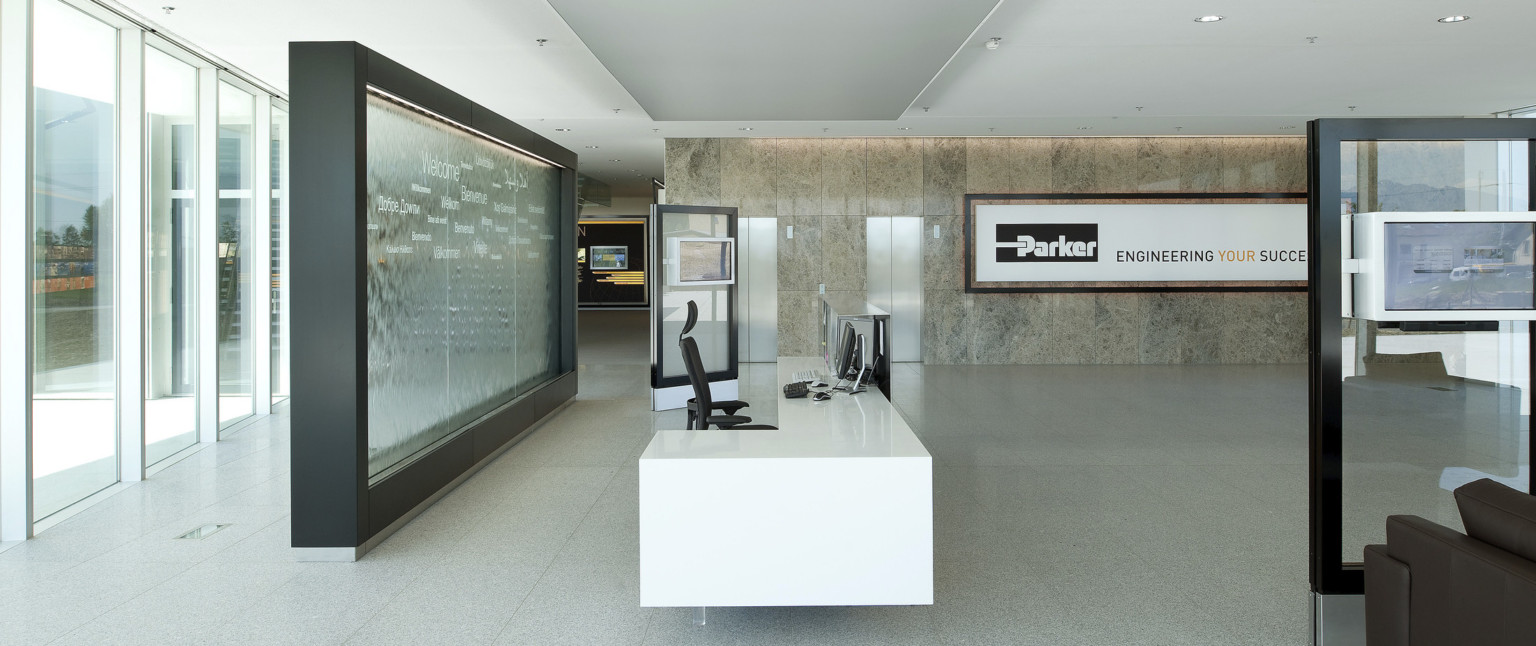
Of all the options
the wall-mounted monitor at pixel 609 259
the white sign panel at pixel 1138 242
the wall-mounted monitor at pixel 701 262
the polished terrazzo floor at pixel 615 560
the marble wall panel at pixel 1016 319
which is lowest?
the polished terrazzo floor at pixel 615 560

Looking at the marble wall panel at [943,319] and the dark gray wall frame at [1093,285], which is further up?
the dark gray wall frame at [1093,285]

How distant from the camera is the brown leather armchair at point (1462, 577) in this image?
2402 millimetres

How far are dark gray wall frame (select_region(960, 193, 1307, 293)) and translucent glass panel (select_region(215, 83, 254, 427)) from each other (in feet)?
30.9

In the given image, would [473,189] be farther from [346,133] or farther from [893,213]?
[893,213]

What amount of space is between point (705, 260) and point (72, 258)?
5567 mm

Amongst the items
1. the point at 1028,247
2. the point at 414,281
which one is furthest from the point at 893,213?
the point at 414,281

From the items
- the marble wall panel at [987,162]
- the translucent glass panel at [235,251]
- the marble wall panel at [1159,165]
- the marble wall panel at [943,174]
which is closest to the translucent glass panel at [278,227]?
the translucent glass panel at [235,251]

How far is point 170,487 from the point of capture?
623 centimetres

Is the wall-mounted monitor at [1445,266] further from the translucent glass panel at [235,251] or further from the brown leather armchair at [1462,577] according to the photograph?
the translucent glass panel at [235,251]

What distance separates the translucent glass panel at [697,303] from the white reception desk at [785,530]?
5.84m

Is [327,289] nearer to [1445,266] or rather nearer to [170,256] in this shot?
[170,256]

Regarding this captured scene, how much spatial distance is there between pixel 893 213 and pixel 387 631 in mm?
11085

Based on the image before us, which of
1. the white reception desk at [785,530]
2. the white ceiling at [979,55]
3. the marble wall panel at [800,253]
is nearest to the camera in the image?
the white reception desk at [785,530]

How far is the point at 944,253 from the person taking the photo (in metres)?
13.8
